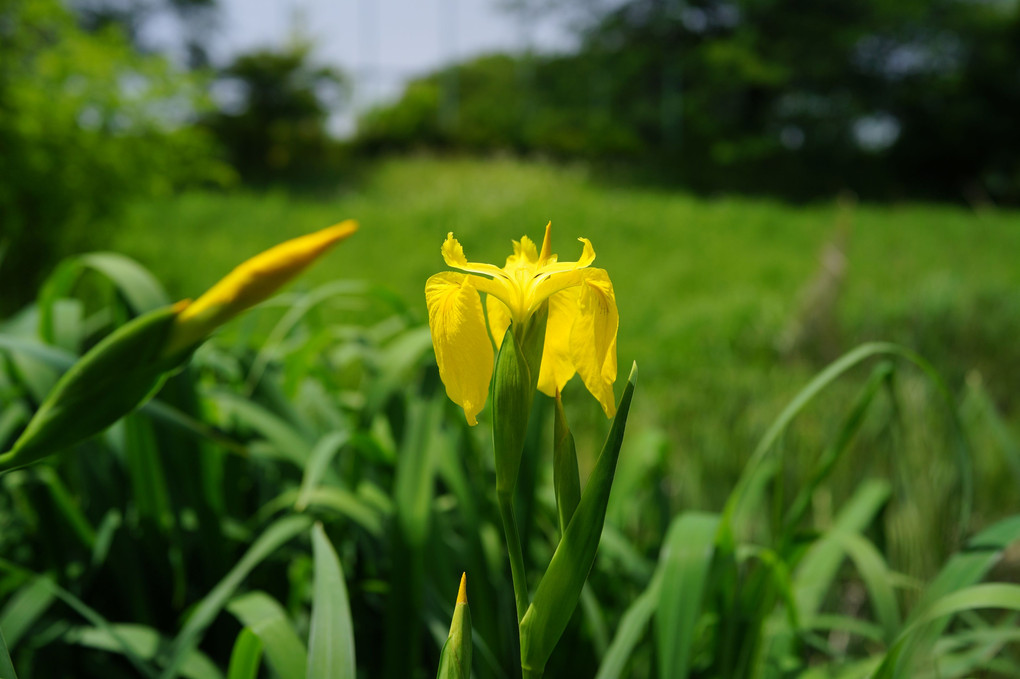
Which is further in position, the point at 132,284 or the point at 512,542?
the point at 132,284

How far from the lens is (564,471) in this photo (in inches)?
15.8

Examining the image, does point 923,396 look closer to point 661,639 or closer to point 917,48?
point 661,639

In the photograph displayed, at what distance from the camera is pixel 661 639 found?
0.79m

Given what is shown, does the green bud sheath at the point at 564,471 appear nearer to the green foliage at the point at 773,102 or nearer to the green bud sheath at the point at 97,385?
the green bud sheath at the point at 97,385

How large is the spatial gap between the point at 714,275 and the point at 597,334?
6.06m

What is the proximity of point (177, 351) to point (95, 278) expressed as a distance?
4.39 metres

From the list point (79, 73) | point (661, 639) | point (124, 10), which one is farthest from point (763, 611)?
point (124, 10)

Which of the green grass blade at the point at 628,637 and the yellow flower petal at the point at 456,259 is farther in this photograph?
the green grass blade at the point at 628,637

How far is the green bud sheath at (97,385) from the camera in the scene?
1.32 ft

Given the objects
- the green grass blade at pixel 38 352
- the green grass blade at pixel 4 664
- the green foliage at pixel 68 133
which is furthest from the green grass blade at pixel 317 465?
the green foliage at pixel 68 133

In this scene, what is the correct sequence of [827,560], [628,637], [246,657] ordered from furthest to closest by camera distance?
[827,560] < [628,637] < [246,657]

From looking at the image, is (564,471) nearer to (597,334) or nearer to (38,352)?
(597,334)

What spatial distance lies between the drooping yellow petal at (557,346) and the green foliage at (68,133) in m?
4.91

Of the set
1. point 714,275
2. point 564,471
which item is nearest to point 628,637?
point 564,471
